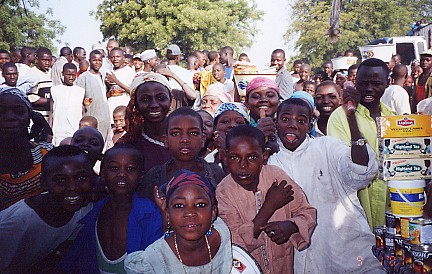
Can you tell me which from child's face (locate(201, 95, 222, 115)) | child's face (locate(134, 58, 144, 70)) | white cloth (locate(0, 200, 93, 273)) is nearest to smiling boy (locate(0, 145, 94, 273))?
white cloth (locate(0, 200, 93, 273))

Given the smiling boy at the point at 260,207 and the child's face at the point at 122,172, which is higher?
the child's face at the point at 122,172

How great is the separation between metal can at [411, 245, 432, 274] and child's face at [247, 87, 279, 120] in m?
1.71

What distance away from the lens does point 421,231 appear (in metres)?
2.56

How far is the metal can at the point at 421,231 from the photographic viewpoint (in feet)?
8.36

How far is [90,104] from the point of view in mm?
7480

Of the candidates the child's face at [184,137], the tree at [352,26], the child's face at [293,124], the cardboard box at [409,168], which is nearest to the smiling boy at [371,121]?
the child's face at [293,124]

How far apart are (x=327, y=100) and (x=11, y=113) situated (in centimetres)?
319

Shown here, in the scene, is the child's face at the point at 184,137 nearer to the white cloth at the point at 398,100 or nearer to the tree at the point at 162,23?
the white cloth at the point at 398,100

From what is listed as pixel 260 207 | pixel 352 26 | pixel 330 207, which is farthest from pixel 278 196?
pixel 352 26

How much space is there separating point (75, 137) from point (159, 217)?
1.62 metres

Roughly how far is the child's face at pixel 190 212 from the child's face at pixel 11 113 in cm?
130

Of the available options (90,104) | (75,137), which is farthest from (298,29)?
(75,137)

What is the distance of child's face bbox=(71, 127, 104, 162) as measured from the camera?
390 centimetres

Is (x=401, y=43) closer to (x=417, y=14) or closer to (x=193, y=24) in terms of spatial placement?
(x=193, y=24)
